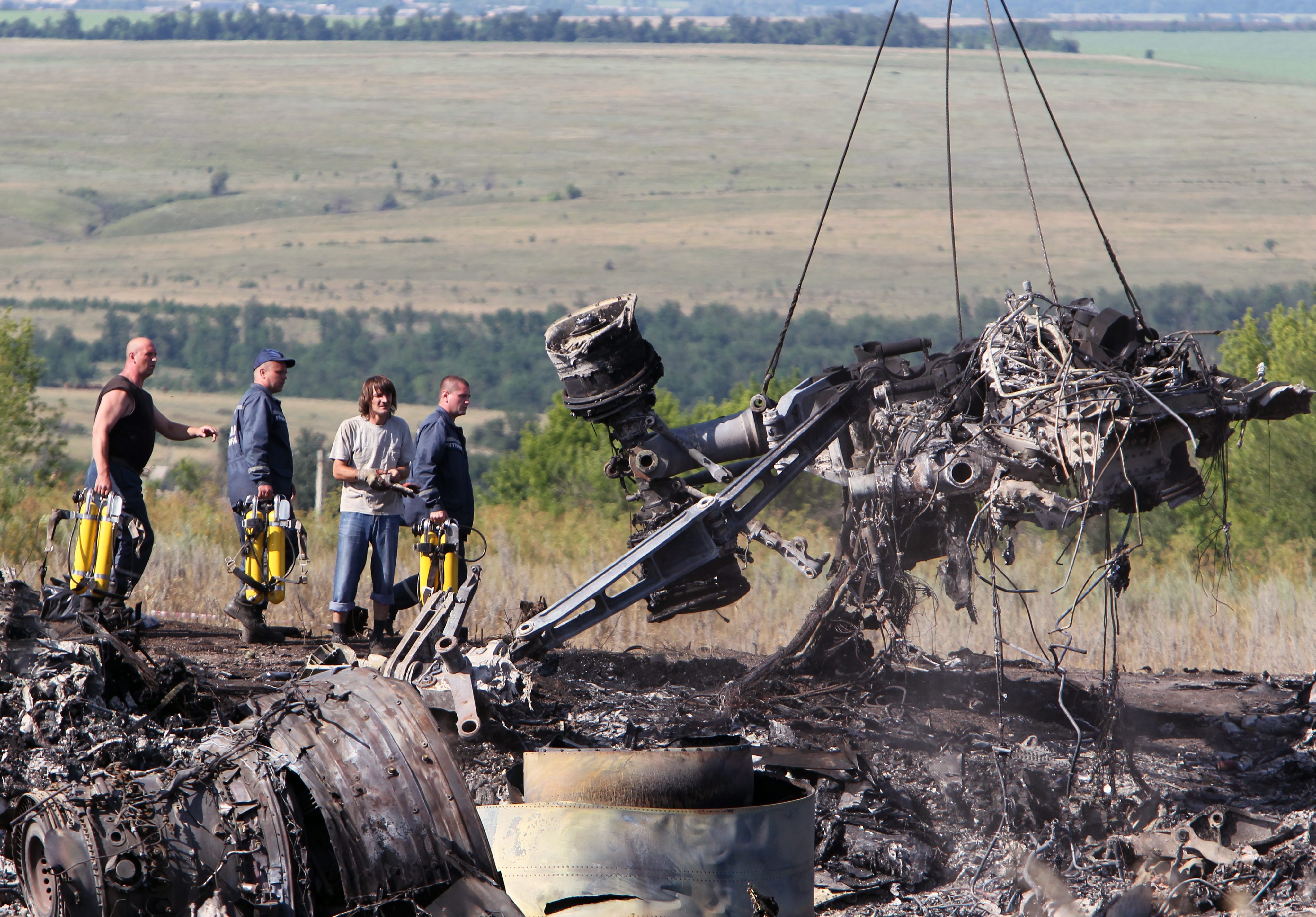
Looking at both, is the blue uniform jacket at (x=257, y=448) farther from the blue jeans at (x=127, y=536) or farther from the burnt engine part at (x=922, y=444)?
the burnt engine part at (x=922, y=444)

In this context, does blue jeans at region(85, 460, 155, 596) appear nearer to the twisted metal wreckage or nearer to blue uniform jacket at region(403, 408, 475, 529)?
the twisted metal wreckage

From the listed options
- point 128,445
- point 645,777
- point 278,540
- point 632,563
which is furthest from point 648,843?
point 128,445

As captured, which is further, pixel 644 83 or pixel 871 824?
pixel 644 83

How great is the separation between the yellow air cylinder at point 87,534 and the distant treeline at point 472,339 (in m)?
65.9

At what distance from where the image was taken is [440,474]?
410 inches

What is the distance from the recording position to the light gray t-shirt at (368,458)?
414 inches

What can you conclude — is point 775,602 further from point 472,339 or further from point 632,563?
point 472,339

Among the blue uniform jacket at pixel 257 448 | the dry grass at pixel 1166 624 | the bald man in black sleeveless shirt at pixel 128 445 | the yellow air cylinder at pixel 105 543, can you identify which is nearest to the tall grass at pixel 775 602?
the dry grass at pixel 1166 624

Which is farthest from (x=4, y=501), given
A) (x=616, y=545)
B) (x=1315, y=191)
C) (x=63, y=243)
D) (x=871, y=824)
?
(x=1315, y=191)

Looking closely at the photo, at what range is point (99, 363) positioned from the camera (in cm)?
8644

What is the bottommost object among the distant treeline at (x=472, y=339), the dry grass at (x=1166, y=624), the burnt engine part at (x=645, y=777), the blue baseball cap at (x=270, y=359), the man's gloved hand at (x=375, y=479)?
the distant treeline at (x=472, y=339)

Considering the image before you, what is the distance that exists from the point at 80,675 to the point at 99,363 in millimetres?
84294

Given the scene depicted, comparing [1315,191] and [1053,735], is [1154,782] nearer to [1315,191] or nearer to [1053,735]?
[1053,735]

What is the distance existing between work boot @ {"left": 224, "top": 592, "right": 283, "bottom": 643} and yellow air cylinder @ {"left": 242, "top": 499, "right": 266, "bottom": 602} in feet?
0.89
